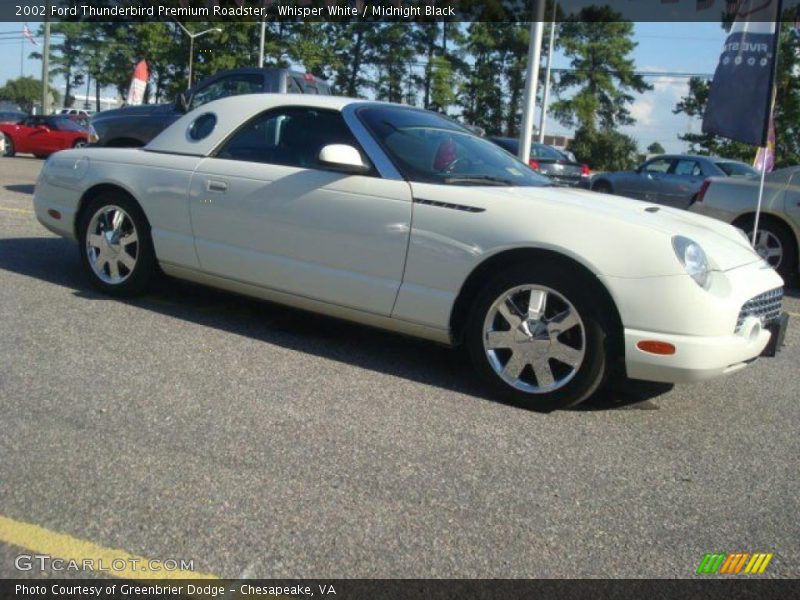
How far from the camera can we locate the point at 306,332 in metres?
5.16

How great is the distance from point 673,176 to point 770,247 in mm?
8983

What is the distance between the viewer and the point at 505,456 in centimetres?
341

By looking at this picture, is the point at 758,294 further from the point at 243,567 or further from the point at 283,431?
the point at 243,567

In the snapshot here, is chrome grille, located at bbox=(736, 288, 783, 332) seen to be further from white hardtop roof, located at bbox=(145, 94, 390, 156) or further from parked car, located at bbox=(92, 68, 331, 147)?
parked car, located at bbox=(92, 68, 331, 147)

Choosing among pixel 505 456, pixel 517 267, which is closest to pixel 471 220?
pixel 517 267

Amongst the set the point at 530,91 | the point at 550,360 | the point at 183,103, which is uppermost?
the point at 530,91

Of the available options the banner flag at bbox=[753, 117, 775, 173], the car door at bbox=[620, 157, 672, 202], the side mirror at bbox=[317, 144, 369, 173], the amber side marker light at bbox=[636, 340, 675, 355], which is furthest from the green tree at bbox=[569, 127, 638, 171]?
the amber side marker light at bbox=[636, 340, 675, 355]

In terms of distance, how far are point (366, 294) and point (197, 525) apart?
197 centimetres

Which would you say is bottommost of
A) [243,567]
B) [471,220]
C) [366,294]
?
[243,567]

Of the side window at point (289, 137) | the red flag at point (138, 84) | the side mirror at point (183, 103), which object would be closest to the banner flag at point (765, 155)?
the side window at point (289, 137)

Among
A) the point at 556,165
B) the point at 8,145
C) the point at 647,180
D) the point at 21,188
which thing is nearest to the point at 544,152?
the point at 556,165

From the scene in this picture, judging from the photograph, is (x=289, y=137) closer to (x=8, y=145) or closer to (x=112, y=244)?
(x=112, y=244)

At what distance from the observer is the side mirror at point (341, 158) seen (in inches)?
172

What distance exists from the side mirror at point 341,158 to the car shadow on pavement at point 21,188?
341 inches
